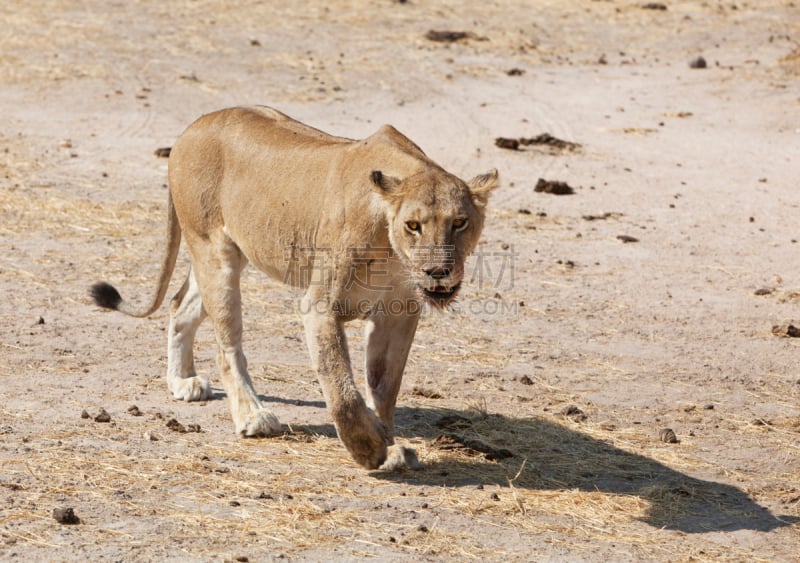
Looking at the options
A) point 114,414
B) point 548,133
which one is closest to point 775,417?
point 114,414

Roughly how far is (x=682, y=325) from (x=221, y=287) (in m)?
3.94

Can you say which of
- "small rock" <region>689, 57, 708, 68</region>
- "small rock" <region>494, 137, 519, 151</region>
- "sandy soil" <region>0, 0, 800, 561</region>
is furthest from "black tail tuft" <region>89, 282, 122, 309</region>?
"small rock" <region>689, 57, 708, 68</region>

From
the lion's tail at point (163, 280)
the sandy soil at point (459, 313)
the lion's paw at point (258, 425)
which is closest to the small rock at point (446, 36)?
the sandy soil at point (459, 313)

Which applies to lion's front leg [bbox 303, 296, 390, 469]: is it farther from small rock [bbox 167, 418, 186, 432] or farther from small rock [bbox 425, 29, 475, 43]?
small rock [bbox 425, 29, 475, 43]

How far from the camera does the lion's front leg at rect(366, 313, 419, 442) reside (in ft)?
20.0

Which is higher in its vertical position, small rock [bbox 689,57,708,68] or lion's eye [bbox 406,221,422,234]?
lion's eye [bbox 406,221,422,234]

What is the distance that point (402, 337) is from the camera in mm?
6117

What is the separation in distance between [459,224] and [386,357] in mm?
989

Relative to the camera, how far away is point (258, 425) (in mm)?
6422

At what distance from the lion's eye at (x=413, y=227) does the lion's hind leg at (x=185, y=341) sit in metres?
2.13

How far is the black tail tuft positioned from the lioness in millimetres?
482

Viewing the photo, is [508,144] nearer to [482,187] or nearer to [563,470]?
[563,470]

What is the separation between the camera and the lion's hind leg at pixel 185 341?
7.16 m

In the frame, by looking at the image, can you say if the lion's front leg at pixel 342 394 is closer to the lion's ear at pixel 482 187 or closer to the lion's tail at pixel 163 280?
the lion's ear at pixel 482 187
